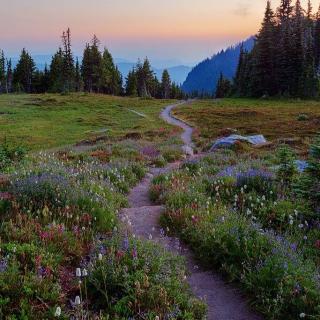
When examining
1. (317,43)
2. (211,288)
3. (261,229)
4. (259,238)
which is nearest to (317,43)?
(317,43)

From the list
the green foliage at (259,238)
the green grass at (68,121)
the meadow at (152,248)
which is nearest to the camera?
the meadow at (152,248)

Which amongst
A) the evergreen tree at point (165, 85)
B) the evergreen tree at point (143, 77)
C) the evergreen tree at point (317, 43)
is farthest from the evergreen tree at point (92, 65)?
the evergreen tree at point (317, 43)

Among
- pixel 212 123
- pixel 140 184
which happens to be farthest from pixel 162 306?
pixel 212 123

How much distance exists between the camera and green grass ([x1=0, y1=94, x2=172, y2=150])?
132 ft

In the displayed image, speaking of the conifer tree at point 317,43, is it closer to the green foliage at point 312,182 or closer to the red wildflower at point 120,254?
the green foliage at point 312,182

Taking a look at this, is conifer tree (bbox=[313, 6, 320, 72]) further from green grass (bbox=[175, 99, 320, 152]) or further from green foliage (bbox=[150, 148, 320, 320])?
green foliage (bbox=[150, 148, 320, 320])

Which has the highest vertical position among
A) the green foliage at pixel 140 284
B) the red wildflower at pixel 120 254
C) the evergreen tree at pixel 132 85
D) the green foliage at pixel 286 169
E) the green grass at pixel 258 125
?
the evergreen tree at pixel 132 85

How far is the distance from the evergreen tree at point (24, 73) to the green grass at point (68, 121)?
33272 mm

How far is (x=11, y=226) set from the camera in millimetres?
7516

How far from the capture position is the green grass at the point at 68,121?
1590 inches

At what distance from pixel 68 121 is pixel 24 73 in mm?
68967

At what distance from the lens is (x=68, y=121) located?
188 ft

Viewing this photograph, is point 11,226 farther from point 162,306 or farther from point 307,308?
point 307,308

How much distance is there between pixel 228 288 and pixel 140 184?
9015mm
